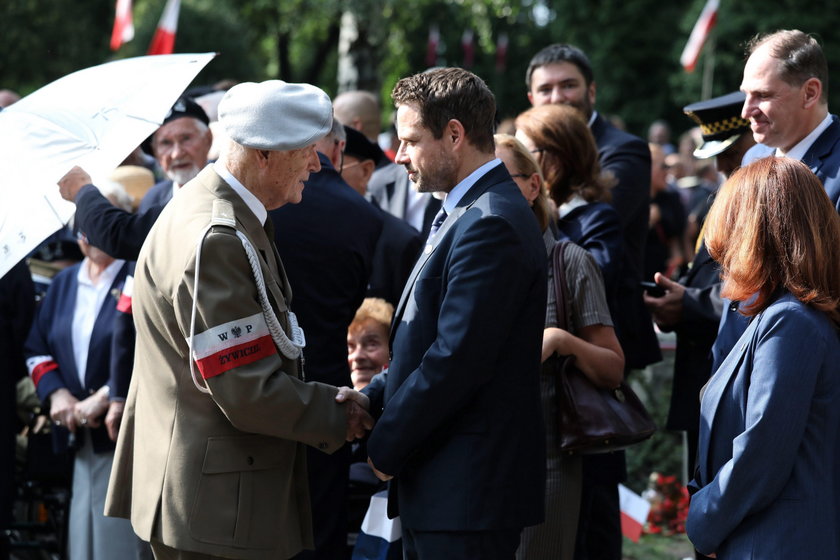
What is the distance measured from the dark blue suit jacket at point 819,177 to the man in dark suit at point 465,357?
847mm

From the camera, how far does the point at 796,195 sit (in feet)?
10.5

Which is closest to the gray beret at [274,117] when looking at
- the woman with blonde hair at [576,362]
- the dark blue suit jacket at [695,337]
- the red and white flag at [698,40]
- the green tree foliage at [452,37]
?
the woman with blonde hair at [576,362]

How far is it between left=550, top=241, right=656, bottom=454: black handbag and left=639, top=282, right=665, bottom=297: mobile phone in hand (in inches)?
27.4

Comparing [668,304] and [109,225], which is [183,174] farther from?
[668,304]

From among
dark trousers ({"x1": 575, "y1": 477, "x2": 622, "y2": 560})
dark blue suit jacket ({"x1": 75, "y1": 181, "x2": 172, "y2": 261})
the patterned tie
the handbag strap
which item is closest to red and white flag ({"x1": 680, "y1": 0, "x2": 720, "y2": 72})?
dark trousers ({"x1": 575, "y1": 477, "x2": 622, "y2": 560})

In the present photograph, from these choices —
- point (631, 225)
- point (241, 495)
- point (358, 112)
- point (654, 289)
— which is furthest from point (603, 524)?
point (358, 112)

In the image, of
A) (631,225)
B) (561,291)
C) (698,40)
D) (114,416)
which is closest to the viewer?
(561,291)

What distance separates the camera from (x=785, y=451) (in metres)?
3.03

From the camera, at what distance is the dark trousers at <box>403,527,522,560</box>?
3.29 metres

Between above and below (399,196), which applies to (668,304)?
below

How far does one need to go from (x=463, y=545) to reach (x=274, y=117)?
4.61 feet

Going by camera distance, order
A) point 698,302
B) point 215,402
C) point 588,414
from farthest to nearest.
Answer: point 698,302 < point 588,414 < point 215,402

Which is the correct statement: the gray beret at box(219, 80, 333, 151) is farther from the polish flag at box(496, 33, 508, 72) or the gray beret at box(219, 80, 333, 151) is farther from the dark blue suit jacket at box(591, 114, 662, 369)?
the polish flag at box(496, 33, 508, 72)

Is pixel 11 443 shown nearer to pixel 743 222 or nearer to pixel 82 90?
pixel 82 90
